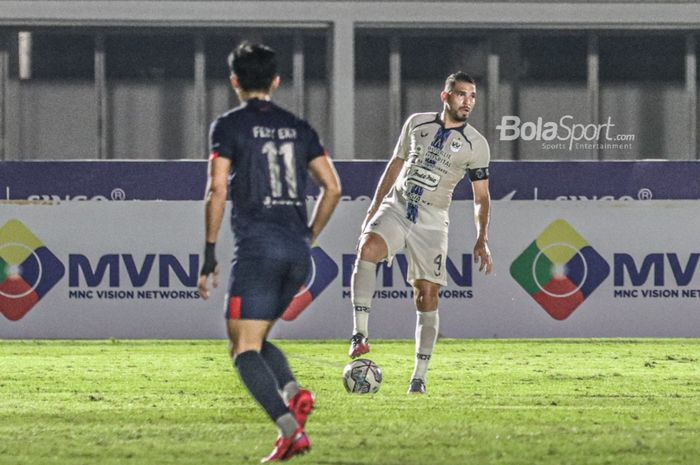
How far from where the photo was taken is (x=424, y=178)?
11.1 metres

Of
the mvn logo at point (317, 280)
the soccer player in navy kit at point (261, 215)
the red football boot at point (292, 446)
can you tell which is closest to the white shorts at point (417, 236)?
the soccer player in navy kit at point (261, 215)

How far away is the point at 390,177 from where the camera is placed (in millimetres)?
11078

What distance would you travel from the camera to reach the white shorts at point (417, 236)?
36.0 ft

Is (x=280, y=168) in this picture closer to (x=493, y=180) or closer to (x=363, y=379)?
(x=363, y=379)

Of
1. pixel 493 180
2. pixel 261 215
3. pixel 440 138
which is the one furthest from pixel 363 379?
pixel 493 180

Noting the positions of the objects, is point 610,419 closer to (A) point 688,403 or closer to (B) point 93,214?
(A) point 688,403

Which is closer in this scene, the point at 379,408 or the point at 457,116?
the point at 379,408

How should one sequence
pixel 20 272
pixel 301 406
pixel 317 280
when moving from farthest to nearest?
pixel 317 280
pixel 20 272
pixel 301 406

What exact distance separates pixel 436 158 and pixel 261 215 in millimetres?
3847

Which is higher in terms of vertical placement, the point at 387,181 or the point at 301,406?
the point at 387,181

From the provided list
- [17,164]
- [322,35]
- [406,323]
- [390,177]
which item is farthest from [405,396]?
[322,35]

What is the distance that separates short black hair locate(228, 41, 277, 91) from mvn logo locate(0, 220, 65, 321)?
32.1ft

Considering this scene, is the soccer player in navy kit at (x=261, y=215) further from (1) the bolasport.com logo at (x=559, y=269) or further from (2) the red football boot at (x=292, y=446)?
(1) the bolasport.com logo at (x=559, y=269)

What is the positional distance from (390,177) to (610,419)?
98.0 inches
